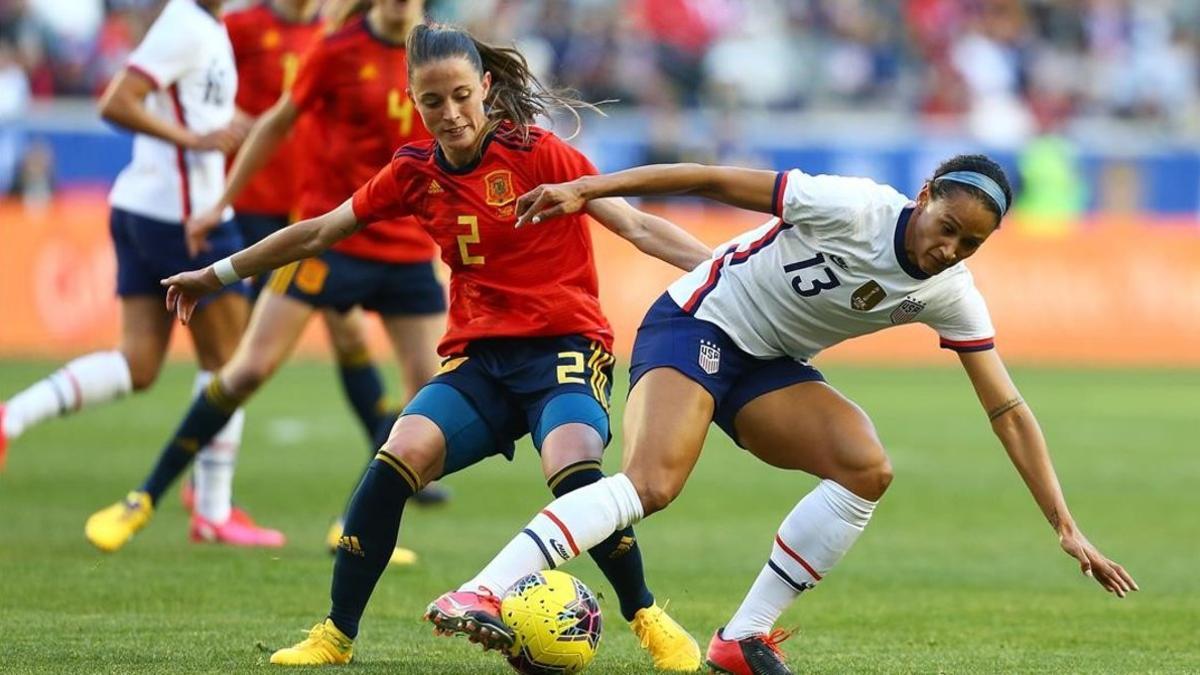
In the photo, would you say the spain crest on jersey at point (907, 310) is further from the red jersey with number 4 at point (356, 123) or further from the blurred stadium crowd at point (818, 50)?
the blurred stadium crowd at point (818, 50)

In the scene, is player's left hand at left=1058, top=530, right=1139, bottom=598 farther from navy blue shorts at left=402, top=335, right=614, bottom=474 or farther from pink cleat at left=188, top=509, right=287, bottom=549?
pink cleat at left=188, top=509, right=287, bottom=549

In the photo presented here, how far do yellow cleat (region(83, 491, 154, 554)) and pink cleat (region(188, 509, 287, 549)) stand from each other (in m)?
0.58

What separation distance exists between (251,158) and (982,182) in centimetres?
416

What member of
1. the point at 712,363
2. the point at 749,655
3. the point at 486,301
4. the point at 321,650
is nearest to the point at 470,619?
the point at 321,650

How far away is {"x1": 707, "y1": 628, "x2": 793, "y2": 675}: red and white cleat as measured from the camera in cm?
621

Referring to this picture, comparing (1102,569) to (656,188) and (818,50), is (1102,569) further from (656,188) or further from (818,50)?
(818,50)

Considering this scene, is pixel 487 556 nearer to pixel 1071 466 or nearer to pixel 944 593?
pixel 944 593

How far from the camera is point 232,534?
9445 millimetres

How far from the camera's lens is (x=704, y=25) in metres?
26.7

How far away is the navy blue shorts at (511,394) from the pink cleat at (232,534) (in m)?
3.19

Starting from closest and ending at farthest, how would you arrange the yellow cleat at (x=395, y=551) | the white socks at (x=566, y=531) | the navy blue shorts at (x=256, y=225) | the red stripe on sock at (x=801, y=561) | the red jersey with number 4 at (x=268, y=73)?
the white socks at (x=566, y=531) → the red stripe on sock at (x=801, y=561) → the yellow cleat at (x=395, y=551) → the red jersey with number 4 at (x=268, y=73) → the navy blue shorts at (x=256, y=225)

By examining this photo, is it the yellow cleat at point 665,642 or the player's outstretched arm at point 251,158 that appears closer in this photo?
the yellow cleat at point 665,642

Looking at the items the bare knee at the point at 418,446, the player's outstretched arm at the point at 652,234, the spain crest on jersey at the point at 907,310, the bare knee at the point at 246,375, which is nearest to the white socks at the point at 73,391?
the bare knee at the point at 246,375

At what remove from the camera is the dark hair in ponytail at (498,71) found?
6.25m
